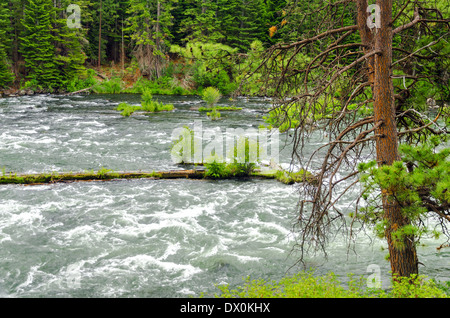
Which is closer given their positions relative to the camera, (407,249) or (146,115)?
(407,249)

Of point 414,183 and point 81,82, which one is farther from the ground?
point 81,82

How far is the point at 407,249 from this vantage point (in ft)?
18.3

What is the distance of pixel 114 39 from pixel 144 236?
44.6m

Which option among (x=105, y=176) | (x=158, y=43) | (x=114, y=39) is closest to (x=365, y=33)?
(x=105, y=176)

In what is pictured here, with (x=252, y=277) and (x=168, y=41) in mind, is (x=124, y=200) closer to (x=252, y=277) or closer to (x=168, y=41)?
(x=252, y=277)

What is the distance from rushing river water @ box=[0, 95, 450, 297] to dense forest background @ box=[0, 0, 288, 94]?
2329 centimetres

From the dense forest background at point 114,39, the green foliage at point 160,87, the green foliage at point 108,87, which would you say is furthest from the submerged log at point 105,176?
the green foliage at point 108,87

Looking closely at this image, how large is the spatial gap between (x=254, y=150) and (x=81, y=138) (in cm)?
956

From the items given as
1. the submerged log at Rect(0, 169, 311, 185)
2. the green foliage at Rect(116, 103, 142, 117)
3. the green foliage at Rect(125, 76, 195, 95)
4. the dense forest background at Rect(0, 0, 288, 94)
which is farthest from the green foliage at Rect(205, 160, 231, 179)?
the green foliage at Rect(125, 76, 195, 95)

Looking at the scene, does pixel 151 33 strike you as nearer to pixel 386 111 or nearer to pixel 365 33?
pixel 365 33

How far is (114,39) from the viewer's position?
165 feet
